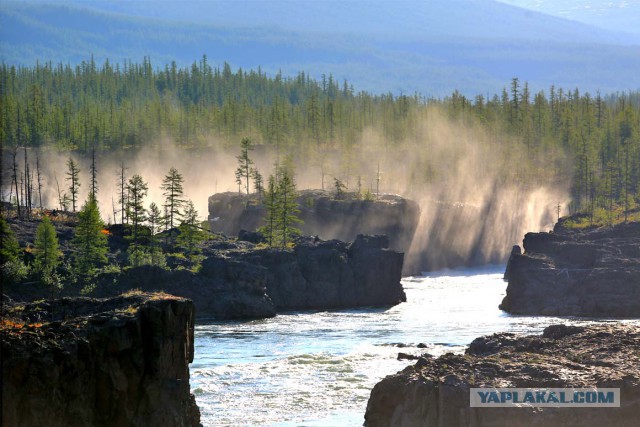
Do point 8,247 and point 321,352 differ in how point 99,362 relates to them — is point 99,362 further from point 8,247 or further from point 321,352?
point 8,247

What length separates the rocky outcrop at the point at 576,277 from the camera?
411ft

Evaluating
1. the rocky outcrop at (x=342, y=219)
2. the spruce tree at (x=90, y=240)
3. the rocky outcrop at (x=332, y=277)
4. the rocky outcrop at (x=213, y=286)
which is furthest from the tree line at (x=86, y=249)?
the rocky outcrop at (x=342, y=219)

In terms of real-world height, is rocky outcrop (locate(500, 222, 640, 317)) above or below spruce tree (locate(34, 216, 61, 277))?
below

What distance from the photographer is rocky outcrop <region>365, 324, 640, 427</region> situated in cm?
5634

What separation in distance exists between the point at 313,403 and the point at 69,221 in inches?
3078

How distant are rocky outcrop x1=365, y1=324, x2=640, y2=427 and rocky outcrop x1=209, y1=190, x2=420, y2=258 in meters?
120

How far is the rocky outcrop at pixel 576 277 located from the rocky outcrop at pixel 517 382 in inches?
2164

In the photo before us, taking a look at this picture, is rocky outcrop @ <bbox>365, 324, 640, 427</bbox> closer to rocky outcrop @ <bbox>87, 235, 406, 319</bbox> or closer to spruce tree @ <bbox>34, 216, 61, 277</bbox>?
spruce tree @ <bbox>34, 216, 61, 277</bbox>

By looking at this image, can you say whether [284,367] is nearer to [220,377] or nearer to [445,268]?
[220,377]

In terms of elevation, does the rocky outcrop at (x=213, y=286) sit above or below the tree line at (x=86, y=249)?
below

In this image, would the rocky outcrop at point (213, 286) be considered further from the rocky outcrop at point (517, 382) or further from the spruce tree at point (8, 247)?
the rocky outcrop at point (517, 382)

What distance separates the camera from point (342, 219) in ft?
627

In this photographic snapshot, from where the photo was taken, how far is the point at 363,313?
133625 millimetres

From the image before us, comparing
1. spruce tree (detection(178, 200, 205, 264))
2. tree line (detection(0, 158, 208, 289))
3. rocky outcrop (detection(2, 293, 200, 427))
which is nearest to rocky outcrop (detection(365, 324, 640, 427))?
rocky outcrop (detection(2, 293, 200, 427))
